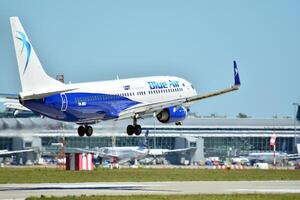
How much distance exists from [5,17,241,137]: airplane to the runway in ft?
19.6

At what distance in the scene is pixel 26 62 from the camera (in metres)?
87.8

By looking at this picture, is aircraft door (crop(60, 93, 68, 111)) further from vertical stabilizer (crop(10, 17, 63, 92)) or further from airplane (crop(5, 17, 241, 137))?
vertical stabilizer (crop(10, 17, 63, 92))

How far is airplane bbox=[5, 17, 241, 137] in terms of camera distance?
87.4 meters

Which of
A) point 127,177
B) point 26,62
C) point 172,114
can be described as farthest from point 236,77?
point 127,177

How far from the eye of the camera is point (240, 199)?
3059 inches

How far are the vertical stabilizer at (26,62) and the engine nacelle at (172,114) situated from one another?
1537 cm

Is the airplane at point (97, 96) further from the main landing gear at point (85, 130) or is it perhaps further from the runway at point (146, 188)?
the runway at point (146, 188)

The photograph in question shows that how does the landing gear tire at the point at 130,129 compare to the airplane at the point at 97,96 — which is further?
the landing gear tire at the point at 130,129

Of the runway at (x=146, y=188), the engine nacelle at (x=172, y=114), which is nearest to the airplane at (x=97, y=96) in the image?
the engine nacelle at (x=172, y=114)

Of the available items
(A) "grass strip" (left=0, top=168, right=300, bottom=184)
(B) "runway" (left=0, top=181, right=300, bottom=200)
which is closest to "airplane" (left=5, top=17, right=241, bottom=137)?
(B) "runway" (left=0, top=181, right=300, bottom=200)

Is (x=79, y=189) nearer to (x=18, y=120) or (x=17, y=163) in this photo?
(x=18, y=120)

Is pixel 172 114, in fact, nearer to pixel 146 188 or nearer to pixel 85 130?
pixel 146 188

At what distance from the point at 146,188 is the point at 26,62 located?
17160mm

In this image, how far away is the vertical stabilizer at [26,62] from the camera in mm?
87188
